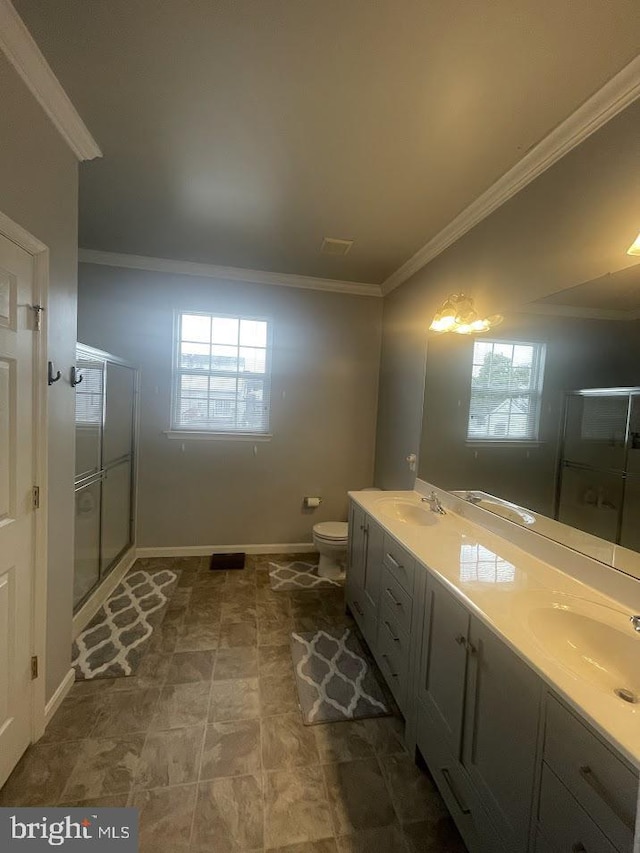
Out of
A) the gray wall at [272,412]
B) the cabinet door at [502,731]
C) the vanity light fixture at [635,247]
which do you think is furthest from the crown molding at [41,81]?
the cabinet door at [502,731]

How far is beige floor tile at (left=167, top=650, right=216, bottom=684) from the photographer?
183cm

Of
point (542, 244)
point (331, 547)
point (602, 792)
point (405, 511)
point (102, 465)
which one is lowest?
point (331, 547)

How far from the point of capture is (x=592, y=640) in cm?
108

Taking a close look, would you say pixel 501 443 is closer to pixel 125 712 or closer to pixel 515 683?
pixel 515 683

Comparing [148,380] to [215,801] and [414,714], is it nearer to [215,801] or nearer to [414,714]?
[215,801]

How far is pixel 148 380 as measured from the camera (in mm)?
3002

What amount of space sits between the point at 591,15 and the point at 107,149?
6.36ft

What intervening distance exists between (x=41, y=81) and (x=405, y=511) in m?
2.58

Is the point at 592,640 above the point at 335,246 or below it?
below

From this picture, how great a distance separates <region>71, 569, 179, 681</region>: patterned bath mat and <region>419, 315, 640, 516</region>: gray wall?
206cm

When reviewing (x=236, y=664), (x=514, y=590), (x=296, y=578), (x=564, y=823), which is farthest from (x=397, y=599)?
(x=296, y=578)

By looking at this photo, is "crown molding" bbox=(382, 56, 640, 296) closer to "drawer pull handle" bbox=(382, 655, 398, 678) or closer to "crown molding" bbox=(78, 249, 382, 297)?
"crown molding" bbox=(78, 249, 382, 297)

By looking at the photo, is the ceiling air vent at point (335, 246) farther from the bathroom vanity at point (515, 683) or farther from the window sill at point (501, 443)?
the bathroom vanity at point (515, 683)

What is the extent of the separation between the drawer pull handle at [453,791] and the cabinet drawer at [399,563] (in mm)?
566
